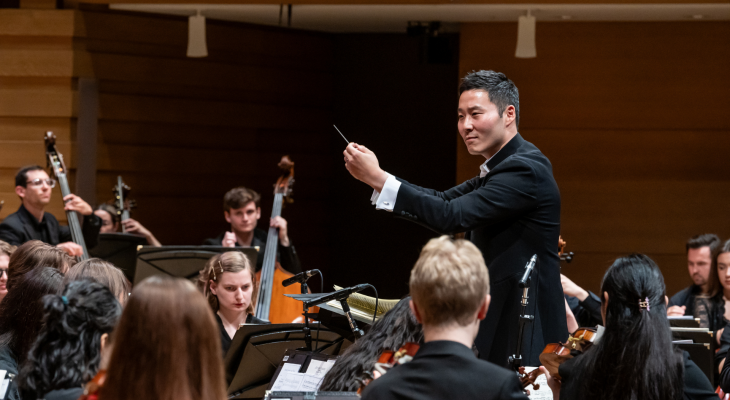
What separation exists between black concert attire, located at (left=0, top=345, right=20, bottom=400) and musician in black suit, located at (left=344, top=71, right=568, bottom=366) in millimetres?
1084

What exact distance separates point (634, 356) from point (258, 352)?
1253mm

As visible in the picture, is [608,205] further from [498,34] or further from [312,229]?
[312,229]

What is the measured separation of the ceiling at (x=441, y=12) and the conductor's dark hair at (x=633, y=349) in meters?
3.79

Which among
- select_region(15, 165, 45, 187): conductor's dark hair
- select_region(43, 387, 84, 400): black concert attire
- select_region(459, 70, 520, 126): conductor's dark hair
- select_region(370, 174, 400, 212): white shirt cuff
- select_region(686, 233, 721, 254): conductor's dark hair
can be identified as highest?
select_region(459, 70, 520, 126): conductor's dark hair

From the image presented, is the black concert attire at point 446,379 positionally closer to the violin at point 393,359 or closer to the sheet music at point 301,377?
the violin at point 393,359

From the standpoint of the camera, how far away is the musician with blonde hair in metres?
3.40

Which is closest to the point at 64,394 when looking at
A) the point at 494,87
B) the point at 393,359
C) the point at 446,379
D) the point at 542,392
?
the point at 393,359

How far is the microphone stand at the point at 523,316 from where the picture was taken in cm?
193

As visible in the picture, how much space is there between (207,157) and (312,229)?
4.13 feet

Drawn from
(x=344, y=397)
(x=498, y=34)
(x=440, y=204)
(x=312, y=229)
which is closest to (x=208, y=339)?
(x=344, y=397)

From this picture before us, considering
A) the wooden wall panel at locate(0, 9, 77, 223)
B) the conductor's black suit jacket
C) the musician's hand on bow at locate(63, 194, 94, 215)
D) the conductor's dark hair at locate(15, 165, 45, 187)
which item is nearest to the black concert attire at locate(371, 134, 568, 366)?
the conductor's black suit jacket

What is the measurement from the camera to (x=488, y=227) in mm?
2113

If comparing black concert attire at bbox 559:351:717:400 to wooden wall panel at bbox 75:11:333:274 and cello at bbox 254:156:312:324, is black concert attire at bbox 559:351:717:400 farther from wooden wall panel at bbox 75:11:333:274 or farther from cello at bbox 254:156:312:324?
wooden wall panel at bbox 75:11:333:274

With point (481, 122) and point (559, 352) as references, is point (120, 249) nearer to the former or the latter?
point (481, 122)
